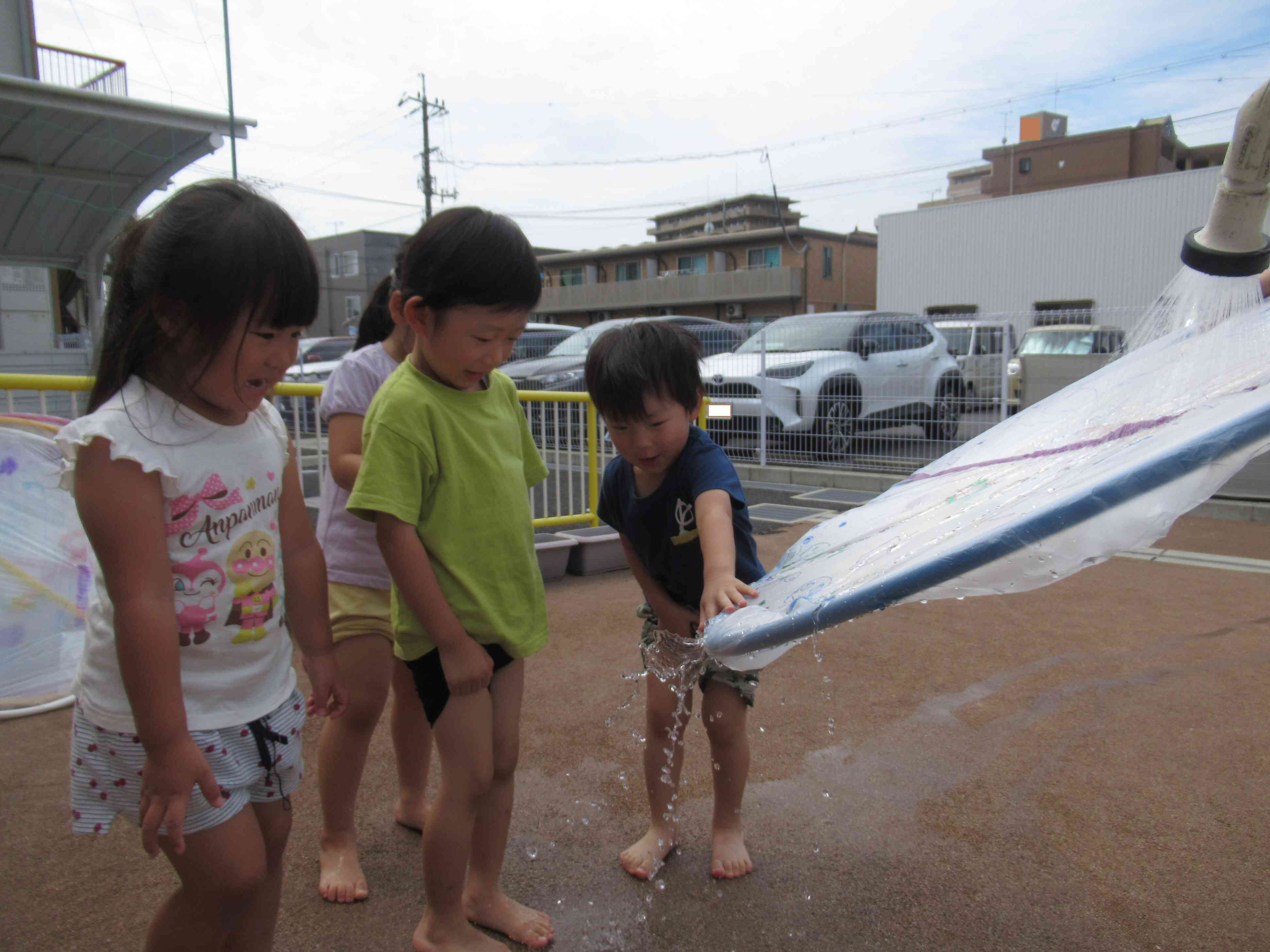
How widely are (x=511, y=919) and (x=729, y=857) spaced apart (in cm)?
55

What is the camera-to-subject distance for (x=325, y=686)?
A: 159 cm

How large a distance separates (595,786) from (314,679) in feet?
3.91

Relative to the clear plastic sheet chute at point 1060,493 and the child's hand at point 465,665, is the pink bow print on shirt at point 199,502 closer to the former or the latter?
the child's hand at point 465,665

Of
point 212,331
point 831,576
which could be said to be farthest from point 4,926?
point 831,576

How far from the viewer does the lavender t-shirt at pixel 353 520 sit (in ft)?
6.66

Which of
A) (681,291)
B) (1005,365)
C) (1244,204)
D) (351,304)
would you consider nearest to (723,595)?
(1244,204)

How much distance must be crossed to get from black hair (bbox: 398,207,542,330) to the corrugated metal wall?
76.7 ft

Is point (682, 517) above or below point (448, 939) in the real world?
above

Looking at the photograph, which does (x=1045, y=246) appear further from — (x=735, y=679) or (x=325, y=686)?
(x=325, y=686)

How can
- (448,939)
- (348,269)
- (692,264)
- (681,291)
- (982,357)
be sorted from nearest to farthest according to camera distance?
1. (448,939)
2. (982,357)
3. (681,291)
4. (692,264)
5. (348,269)

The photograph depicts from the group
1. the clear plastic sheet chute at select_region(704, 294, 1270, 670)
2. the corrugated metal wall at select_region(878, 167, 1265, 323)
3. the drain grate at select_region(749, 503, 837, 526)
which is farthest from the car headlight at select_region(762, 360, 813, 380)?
the corrugated metal wall at select_region(878, 167, 1265, 323)

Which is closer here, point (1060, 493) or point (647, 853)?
point (1060, 493)

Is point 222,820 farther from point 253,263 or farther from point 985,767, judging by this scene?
point 985,767

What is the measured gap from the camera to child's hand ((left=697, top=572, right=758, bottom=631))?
1.52 meters
